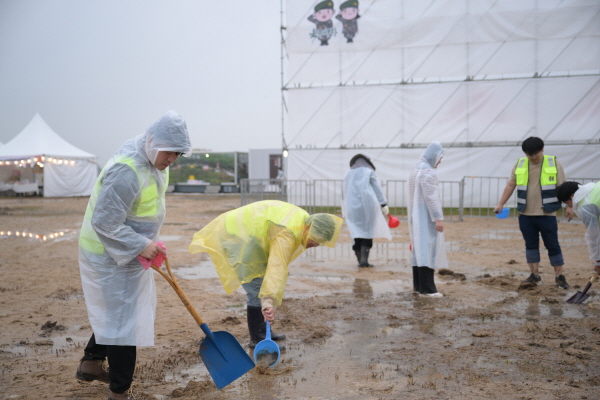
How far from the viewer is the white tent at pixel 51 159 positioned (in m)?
26.5

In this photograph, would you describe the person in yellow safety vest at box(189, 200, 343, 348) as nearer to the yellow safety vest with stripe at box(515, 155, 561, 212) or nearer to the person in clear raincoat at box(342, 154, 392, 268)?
the yellow safety vest with stripe at box(515, 155, 561, 212)

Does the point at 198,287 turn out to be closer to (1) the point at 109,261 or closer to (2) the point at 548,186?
(1) the point at 109,261

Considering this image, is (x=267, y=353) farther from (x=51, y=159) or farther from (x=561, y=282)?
(x=51, y=159)

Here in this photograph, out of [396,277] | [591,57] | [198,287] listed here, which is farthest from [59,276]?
[591,57]

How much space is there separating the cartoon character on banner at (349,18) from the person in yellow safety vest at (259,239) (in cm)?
1590

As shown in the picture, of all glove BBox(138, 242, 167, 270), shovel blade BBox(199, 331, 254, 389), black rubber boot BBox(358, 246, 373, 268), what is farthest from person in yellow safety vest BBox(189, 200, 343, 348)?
black rubber boot BBox(358, 246, 373, 268)

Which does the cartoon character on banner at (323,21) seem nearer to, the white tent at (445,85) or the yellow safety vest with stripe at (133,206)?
the white tent at (445,85)

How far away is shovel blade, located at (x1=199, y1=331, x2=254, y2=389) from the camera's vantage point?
3432mm

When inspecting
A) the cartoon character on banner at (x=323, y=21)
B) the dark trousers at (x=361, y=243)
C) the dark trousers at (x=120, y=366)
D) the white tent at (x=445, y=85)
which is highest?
the cartoon character on banner at (x=323, y=21)

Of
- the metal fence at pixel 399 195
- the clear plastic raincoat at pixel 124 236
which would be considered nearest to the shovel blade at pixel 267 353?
the clear plastic raincoat at pixel 124 236

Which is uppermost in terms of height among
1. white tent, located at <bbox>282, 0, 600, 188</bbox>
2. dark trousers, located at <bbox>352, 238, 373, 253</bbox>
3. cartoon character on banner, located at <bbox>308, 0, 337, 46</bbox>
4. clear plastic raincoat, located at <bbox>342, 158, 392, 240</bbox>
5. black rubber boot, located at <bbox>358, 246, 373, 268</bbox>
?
cartoon character on banner, located at <bbox>308, 0, 337, 46</bbox>

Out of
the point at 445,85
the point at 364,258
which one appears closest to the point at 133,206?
the point at 364,258

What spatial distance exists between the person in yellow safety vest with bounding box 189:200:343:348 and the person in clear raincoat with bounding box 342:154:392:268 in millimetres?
3998

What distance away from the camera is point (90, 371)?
336cm
